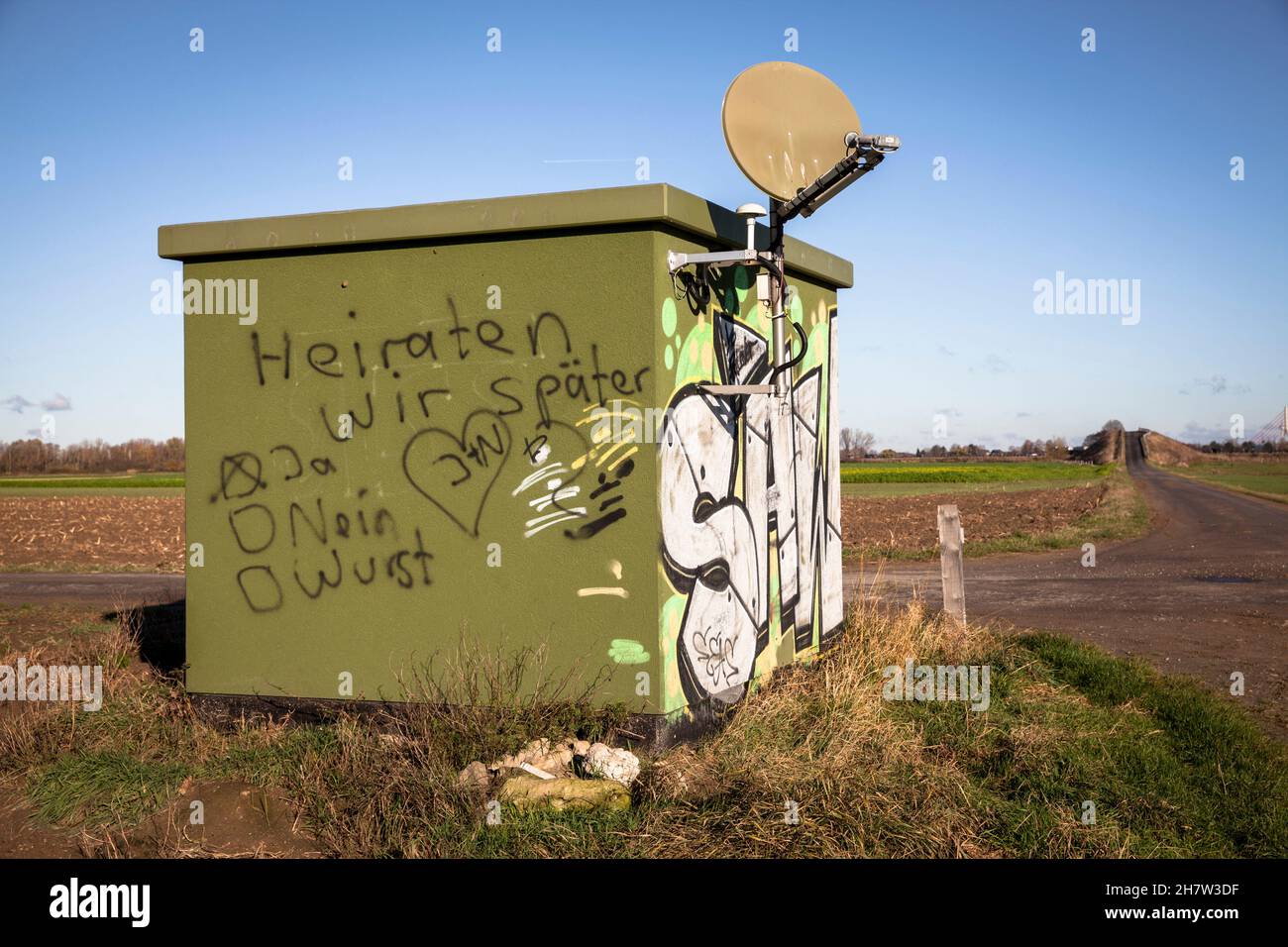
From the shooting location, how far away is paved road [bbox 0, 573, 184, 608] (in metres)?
13.4

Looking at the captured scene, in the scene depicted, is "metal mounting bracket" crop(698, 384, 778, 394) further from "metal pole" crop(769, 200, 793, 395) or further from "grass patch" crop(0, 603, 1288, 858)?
"grass patch" crop(0, 603, 1288, 858)

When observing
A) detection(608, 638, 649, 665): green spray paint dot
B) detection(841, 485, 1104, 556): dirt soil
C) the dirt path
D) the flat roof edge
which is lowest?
the dirt path

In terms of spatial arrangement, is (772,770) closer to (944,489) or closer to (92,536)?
(92,536)

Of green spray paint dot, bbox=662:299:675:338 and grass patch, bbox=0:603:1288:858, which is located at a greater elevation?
green spray paint dot, bbox=662:299:675:338

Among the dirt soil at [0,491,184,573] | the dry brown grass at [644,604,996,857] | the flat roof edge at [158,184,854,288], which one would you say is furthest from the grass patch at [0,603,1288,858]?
the dirt soil at [0,491,184,573]

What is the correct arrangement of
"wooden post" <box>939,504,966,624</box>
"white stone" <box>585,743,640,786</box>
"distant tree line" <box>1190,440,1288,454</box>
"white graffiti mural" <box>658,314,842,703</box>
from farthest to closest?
"distant tree line" <box>1190,440,1288,454</box>
"wooden post" <box>939,504,966,624</box>
"white graffiti mural" <box>658,314,842,703</box>
"white stone" <box>585,743,640,786</box>

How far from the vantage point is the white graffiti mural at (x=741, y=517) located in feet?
21.0

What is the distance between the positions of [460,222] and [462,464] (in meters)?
1.50

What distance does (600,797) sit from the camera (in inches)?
204

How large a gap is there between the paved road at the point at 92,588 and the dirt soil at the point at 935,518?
11.4m

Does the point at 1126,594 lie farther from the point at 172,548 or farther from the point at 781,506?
the point at 172,548

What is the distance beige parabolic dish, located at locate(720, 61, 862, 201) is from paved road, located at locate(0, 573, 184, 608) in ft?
30.0

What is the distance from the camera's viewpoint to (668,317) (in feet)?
20.6
